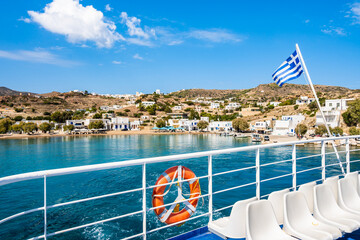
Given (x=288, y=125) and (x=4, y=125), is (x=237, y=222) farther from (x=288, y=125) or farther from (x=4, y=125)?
(x=4, y=125)

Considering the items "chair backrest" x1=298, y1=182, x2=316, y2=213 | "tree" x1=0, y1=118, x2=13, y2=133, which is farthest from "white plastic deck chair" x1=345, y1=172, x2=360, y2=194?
"tree" x1=0, y1=118, x2=13, y2=133

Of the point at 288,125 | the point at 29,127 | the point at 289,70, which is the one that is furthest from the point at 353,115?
the point at 29,127

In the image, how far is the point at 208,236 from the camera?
2.22 meters

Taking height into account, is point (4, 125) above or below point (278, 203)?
below

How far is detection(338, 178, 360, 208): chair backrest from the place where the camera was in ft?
8.11

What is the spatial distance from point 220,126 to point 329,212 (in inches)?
2572

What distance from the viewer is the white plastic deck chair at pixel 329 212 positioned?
2.04 m

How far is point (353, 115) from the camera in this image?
114ft

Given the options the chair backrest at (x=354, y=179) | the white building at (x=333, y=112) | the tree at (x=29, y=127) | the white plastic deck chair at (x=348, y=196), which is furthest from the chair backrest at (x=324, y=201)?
the tree at (x=29, y=127)

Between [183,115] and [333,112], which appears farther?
[183,115]

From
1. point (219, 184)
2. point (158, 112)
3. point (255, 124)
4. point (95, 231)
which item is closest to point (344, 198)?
point (95, 231)

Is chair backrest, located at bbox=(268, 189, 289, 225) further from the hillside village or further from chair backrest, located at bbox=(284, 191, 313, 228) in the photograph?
the hillside village

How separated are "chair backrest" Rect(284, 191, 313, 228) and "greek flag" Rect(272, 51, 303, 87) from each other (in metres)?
3.64

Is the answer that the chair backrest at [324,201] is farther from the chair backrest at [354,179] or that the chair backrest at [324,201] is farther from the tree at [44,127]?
the tree at [44,127]
